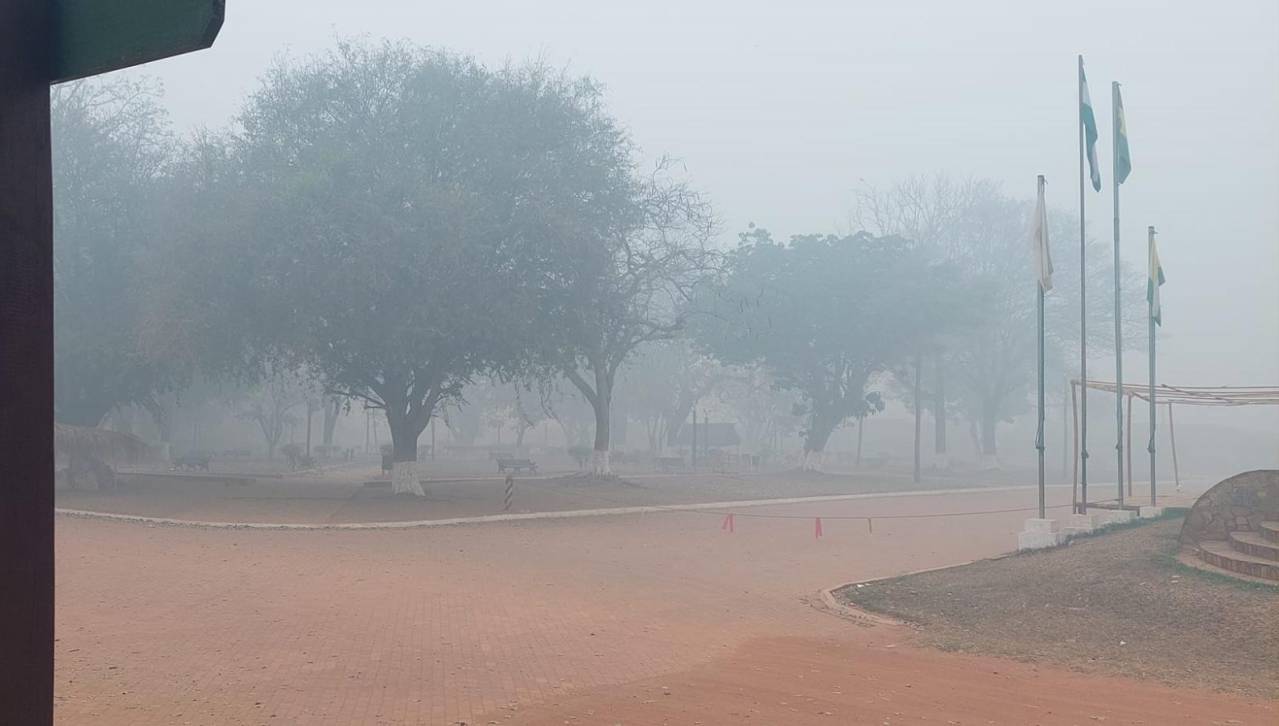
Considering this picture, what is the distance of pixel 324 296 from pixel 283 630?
55.3 ft

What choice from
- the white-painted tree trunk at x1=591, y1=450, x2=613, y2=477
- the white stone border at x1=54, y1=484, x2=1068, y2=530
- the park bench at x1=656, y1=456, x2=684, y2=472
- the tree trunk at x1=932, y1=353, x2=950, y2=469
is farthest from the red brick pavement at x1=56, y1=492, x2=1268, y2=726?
the tree trunk at x1=932, y1=353, x2=950, y2=469

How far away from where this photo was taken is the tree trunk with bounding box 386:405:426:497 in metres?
31.0

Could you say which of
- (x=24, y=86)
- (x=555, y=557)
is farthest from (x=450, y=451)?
(x=24, y=86)

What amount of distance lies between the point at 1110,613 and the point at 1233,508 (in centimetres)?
442

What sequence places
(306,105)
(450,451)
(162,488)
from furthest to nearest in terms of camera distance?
(450,451) < (162,488) < (306,105)

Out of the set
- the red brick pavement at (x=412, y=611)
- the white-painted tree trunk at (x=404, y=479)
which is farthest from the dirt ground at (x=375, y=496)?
the red brick pavement at (x=412, y=611)

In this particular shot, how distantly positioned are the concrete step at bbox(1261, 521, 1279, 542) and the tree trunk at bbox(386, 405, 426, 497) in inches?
849

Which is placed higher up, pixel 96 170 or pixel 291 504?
pixel 96 170

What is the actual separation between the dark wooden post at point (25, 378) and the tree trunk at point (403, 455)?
1137 inches

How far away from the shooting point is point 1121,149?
22.1m

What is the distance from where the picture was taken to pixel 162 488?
32.7m

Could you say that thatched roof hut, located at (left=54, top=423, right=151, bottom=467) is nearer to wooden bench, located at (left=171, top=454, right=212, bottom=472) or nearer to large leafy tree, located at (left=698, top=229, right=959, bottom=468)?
wooden bench, located at (left=171, top=454, right=212, bottom=472)

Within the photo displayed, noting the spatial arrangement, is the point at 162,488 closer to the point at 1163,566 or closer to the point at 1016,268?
the point at 1163,566

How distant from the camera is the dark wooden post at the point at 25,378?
2.36 m
